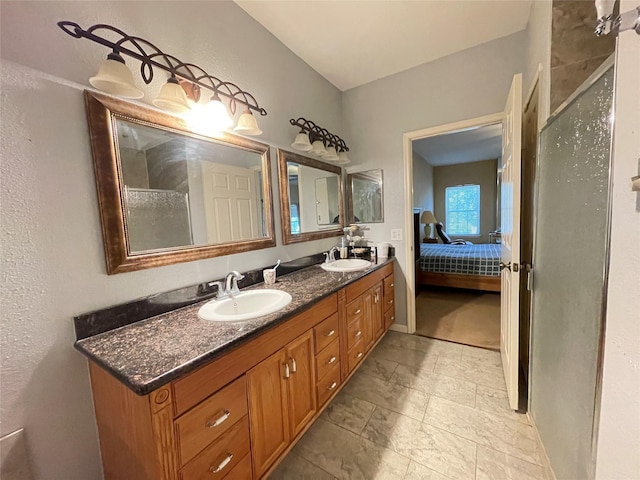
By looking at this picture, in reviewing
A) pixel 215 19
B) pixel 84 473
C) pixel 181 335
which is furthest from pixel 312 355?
pixel 215 19

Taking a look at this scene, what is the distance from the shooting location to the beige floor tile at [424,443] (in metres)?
1.26

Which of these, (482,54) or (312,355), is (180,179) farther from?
(482,54)

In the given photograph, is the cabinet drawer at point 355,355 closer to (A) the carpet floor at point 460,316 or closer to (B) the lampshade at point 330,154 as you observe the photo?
(A) the carpet floor at point 460,316

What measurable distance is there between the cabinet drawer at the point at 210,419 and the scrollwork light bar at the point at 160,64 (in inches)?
54.3

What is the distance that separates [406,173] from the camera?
247 centimetres

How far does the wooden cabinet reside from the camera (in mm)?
1079

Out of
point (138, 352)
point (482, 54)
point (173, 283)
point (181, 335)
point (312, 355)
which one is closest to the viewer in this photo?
point (138, 352)

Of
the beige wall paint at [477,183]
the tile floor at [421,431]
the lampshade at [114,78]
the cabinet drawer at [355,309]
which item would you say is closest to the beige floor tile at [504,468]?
the tile floor at [421,431]

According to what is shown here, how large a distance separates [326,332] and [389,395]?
727mm

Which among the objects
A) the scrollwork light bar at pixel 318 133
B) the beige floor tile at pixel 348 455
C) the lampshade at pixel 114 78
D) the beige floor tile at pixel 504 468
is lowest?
the beige floor tile at pixel 504 468

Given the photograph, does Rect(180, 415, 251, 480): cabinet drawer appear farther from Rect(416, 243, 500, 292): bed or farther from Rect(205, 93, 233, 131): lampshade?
Rect(416, 243, 500, 292): bed

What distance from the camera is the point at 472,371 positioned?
1995 mm

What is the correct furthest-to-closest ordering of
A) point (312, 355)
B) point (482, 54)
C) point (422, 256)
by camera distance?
point (422, 256)
point (482, 54)
point (312, 355)

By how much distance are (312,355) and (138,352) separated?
33.2 inches
